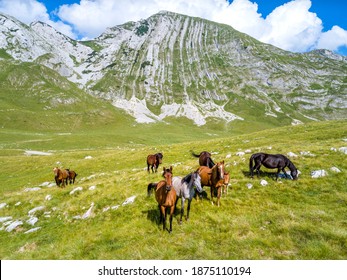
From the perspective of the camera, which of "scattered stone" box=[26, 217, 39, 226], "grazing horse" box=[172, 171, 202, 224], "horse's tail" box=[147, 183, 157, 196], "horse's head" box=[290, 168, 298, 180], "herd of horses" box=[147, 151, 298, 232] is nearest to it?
"herd of horses" box=[147, 151, 298, 232]

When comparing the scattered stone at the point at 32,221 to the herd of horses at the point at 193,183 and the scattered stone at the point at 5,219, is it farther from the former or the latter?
the herd of horses at the point at 193,183

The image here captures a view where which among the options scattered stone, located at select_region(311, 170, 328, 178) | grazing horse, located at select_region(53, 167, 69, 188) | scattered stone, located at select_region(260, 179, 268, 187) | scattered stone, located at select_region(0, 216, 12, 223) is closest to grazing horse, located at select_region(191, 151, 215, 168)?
scattered stone, located at select_region(260, 179, 268, 187)

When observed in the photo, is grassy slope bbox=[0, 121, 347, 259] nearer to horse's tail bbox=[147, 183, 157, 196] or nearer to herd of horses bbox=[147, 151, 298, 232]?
horse's tail bbox=[147, 183, 157, 196]

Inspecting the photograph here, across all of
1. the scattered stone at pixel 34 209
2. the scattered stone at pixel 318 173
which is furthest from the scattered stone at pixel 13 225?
the scattered stone at pixel 318 173

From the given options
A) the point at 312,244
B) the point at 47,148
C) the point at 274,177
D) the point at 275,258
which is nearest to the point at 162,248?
the point at 275,258

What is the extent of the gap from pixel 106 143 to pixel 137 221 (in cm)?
8890

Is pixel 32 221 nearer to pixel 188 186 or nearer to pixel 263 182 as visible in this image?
pixel 188 186

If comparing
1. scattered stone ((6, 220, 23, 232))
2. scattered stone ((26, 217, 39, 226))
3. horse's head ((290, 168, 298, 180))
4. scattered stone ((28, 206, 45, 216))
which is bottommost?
scattered stone ((6, 220, 23, 232))

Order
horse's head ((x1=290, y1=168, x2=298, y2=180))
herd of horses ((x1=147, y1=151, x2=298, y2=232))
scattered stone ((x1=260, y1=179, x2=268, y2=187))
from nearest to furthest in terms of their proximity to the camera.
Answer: herd of horses ((x1=147, y1=151, x2=298, y2=232)) < scattered stone ((x1=260, y1=179, x2=268, y2=187)) < horse's head ((x1=290, y1=168, x2=298, y2=180))

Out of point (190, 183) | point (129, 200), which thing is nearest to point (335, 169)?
point (190, 183)

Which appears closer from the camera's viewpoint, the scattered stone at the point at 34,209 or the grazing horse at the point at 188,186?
the grazing horse at the point at 188,186

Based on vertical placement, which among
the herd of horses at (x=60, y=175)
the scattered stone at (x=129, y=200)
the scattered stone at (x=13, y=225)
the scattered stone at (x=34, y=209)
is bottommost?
the scattered stone at (x=13, y=225)

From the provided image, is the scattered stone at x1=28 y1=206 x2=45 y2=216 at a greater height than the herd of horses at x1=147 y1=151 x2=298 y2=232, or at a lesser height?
lesser

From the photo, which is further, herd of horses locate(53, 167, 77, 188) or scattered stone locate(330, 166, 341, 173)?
herd of horses locate(53, 167, 77, 188)
